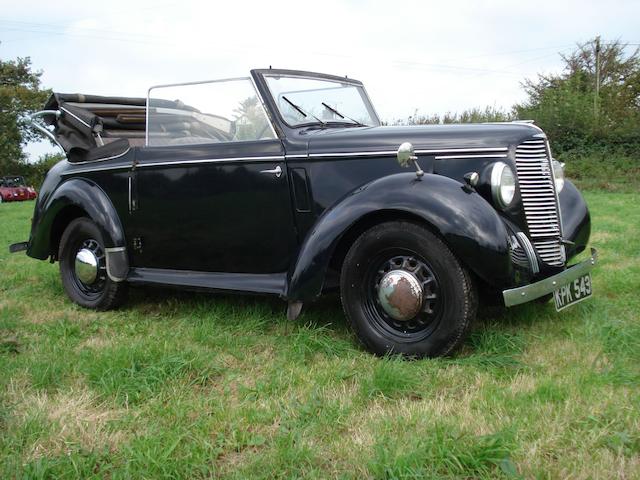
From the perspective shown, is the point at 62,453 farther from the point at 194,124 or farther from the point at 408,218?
the point at 194,124

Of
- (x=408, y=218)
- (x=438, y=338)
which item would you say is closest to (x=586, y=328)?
(x=438, y=338)

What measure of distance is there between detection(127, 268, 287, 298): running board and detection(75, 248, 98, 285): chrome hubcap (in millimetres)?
340

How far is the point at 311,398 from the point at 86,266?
2.61m

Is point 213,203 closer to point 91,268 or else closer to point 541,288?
point 91,268

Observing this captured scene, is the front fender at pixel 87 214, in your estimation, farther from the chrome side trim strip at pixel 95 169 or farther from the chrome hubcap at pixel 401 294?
the chrome hubcap at pixel 401 294

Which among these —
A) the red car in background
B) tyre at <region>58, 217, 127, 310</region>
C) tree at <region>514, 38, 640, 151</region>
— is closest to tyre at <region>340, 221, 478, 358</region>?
tyre at <region>58, 217, 127, 310</region>

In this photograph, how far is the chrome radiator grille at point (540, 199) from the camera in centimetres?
344

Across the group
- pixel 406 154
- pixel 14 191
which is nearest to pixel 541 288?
pixel 406 154

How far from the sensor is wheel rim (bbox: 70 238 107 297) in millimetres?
4539

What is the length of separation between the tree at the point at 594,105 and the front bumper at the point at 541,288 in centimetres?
1459

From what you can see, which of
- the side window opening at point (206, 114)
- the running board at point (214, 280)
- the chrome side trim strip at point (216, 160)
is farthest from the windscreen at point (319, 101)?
the running board at point (214, 280)

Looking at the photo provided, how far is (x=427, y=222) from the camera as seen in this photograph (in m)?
3.16

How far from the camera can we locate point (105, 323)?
164 inches

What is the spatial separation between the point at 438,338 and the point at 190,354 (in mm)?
1356
